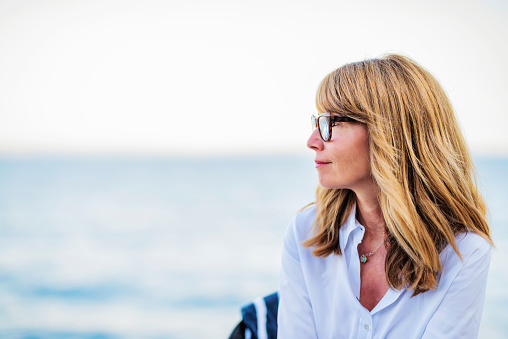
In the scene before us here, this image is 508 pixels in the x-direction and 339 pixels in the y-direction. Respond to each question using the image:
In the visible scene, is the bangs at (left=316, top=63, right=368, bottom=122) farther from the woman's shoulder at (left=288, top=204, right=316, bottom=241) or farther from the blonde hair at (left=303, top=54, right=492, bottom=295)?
the woman's shoulder at (left=288, top=204, right=316, bottom=241)

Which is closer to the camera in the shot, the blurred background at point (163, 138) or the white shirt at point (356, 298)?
the white shirt at point (356, 298)

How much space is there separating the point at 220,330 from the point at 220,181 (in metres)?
27.3

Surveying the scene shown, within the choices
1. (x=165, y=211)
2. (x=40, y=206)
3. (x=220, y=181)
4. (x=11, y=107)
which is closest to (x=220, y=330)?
(x=165, y=211)

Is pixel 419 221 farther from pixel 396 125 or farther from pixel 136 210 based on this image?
pixel 136 210

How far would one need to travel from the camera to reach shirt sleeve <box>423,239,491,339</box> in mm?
1411

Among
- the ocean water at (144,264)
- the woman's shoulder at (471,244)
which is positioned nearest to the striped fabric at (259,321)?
the woman's shoulder at (471,244)

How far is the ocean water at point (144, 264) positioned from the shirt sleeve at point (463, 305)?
53cm

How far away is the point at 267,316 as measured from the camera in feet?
5.98

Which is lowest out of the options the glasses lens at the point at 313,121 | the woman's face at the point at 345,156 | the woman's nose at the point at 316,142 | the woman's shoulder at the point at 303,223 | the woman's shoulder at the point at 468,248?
the woman's shoulder at the point at 468,248

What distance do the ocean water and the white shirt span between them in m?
0.56

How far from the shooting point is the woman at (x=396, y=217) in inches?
58.0

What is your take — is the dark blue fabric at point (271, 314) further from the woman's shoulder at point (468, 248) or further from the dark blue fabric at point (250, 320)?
the woman's shoulder at point (468, 248)

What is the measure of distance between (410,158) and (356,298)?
57 cm

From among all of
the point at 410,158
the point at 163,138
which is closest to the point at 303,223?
the point at 410,158
